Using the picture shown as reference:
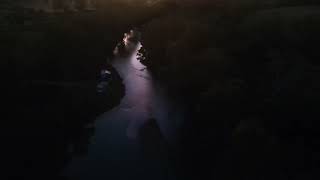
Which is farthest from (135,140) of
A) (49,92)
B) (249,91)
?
(49,92)

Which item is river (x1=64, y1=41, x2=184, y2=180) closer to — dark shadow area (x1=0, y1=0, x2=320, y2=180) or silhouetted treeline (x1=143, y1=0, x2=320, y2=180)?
dark shadow area (x1=0, y1=0, x2=320, y2=180)

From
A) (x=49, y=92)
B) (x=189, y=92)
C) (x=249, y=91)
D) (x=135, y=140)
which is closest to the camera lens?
(x=249, y=91)

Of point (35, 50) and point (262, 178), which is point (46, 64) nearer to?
point (35, 50)

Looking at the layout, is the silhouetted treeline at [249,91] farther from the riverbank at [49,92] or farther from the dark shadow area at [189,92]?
the riverbank at [49,92]

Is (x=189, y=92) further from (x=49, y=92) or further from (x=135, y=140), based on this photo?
(x=49, y=92)

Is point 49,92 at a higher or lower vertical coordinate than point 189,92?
lower

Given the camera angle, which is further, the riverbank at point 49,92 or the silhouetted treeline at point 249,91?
the riverbank at point 49,92

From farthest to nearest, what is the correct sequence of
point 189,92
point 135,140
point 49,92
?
1. point 49,92
2. point 189,92
3. point 135,140

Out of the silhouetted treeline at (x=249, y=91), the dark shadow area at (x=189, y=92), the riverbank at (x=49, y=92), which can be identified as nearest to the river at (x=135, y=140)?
the dark shadow area at (x=189, y=92)

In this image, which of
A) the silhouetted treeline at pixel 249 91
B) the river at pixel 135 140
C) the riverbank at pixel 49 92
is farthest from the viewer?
the riverbank at pixel 49 92
